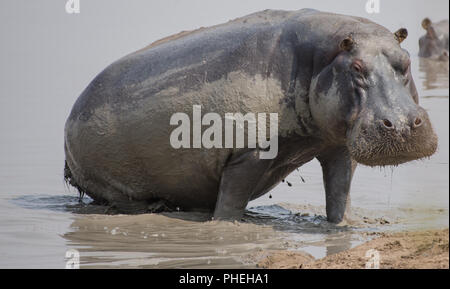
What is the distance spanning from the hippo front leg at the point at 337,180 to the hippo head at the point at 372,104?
0.65 m

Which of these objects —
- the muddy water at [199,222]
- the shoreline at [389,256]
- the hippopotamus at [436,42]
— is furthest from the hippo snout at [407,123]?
the hippopotamus at [436,42]

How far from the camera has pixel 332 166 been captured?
962cm

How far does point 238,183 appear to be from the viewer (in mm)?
9047

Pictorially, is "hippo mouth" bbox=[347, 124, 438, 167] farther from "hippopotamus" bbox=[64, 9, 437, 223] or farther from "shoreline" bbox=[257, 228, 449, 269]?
"shoreline" bbox=[257, 228, 449, 269]

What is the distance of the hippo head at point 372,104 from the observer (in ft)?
26.5

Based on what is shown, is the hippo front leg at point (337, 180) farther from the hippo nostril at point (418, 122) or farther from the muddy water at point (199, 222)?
the hippo nostril at point (418, 122)

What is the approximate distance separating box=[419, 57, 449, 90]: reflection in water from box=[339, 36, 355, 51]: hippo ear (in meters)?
11.8

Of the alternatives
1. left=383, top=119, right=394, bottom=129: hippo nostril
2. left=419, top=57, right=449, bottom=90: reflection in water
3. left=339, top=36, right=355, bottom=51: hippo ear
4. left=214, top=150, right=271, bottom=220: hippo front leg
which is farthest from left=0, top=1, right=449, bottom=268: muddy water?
left=419, top=57, right=449, bottom=90: reflection in water

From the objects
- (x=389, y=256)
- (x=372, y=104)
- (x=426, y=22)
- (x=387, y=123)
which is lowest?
(x=389, y=256)

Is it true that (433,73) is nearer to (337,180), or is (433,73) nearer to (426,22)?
(426,22)

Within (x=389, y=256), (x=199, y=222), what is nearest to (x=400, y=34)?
(x=199, y=222)

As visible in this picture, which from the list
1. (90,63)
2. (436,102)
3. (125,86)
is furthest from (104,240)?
(90,63)

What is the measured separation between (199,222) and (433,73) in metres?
14.9

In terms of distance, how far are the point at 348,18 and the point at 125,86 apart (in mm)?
2570
